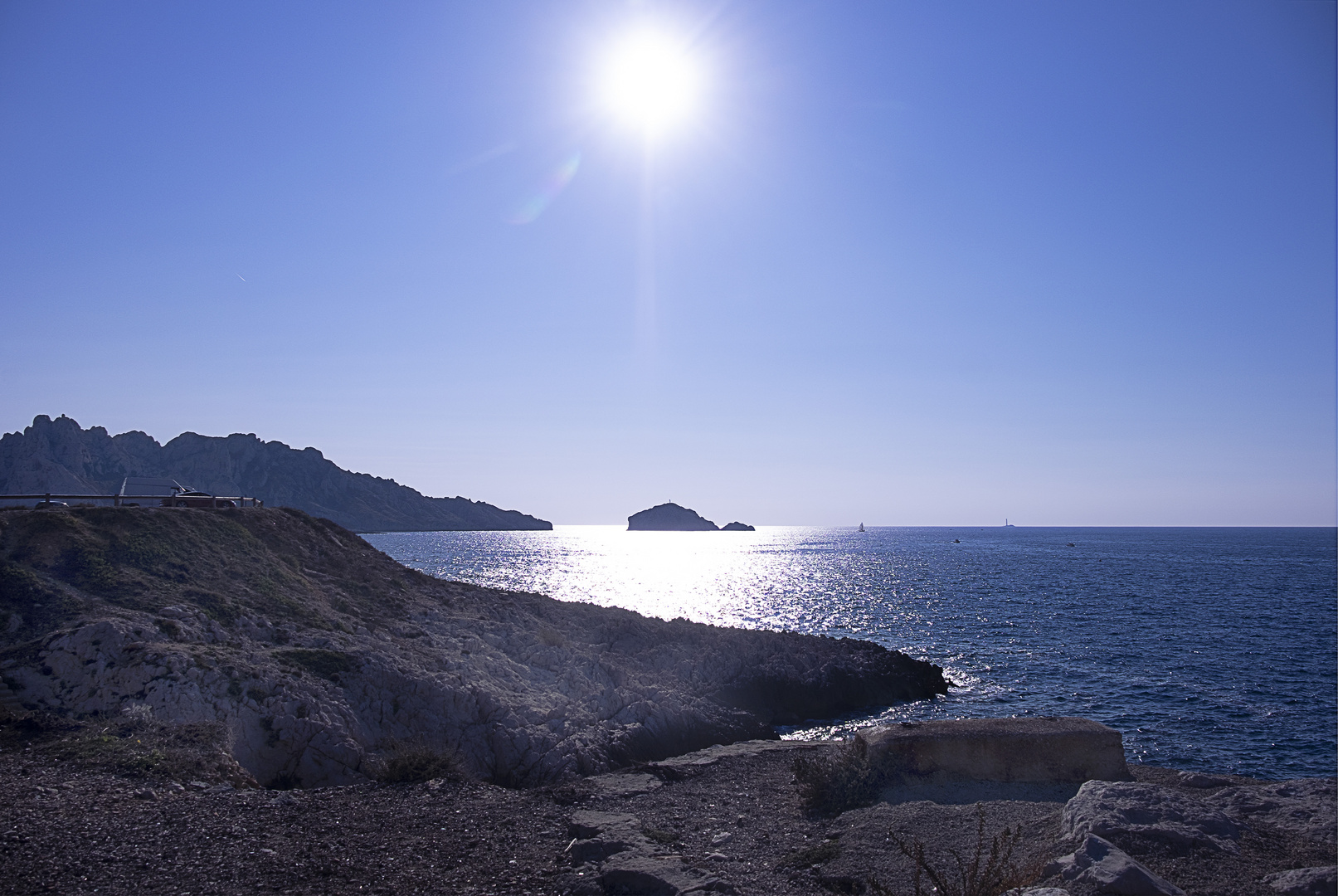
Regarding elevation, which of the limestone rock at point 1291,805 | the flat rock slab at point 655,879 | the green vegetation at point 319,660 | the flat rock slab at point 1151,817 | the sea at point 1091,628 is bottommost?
the sea at point 1091,628

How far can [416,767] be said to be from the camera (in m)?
14.9

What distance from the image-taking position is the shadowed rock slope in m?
16.0

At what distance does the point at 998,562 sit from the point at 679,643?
323 ft

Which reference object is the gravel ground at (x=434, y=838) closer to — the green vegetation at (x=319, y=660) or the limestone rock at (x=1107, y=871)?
the limestone rock at (x=1107, y=871)

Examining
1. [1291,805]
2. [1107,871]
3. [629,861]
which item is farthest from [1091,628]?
[629,861]

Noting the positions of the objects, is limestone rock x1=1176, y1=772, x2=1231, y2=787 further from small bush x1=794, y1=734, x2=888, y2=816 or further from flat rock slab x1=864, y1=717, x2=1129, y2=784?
small bush x1=794, y1=734, x2=888, y2=816

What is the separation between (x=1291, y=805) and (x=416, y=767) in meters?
15.7

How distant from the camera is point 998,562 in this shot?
116188mm

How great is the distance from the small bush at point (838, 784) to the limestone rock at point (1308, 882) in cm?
676

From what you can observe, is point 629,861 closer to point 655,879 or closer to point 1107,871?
point 655,879

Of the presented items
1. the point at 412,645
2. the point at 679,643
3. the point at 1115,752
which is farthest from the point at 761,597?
the point at 1115,752

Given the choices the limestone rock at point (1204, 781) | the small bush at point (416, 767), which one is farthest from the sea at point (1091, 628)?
the small bush at point (416, 767)

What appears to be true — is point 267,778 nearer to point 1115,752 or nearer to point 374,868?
point 374,868

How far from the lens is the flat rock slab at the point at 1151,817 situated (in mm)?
9875
